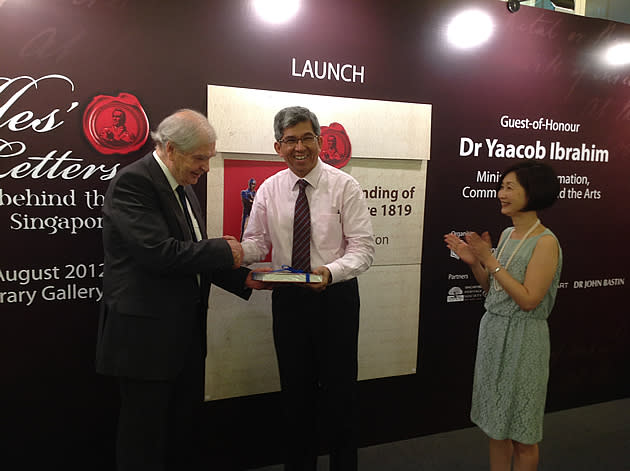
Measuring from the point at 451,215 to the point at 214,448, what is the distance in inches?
87.2

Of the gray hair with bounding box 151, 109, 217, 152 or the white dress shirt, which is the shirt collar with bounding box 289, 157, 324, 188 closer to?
the white dress shirt

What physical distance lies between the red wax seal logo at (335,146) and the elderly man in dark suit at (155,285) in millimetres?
964

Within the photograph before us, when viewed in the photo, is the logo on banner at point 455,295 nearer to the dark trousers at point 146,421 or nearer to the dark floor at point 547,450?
the dark floor at point 547,450

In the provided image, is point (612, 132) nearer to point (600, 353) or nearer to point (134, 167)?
point (600, 353)

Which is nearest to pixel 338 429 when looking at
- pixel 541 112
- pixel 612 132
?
pixel 541 112

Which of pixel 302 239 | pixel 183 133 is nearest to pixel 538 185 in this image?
pixel 302 239

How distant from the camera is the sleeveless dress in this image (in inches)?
90.4

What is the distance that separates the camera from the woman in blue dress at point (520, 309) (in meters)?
2.22

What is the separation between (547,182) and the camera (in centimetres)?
223

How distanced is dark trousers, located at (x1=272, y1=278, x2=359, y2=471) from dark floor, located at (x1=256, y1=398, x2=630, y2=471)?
2.14 feet

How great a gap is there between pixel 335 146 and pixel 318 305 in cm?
109

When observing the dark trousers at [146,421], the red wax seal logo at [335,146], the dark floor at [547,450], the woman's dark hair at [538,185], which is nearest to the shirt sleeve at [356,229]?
the red wax seal logo at [335,146]

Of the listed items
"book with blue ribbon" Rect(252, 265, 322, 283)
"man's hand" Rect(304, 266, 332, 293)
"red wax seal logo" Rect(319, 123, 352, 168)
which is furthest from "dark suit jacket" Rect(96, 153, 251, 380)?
"red wax seal logo" Rect(319, 123, 352, 168)

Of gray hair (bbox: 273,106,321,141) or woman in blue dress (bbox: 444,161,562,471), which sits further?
gray hair (bbox: 273,106,321,141)
